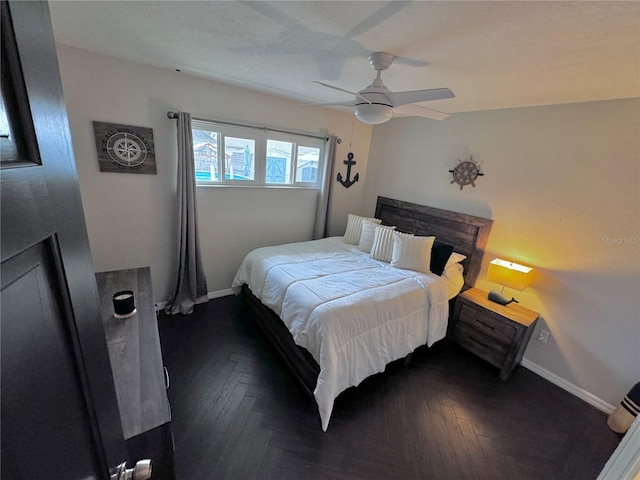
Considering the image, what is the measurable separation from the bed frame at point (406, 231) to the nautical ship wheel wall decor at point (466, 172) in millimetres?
362

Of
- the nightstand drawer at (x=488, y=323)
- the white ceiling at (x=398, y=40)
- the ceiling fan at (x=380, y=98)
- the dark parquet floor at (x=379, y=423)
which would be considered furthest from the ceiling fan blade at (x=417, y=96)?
the dark parquet floor at (x=379, y=423)

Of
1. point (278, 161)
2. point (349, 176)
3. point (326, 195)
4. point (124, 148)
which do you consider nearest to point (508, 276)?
point (326, 195)

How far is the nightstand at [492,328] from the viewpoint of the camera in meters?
2.23

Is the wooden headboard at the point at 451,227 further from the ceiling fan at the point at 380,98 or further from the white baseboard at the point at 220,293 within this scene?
the white baseboard at the point at 220,293

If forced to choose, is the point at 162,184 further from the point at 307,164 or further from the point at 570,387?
the point at 570,387

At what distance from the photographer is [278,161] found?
325 centimetres

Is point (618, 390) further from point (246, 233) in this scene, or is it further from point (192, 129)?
point (192, 129)

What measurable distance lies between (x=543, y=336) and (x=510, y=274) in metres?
0.72

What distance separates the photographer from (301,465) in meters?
1.51

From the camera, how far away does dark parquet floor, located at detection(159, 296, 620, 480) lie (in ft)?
5.03

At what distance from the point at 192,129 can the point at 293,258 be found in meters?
1.67

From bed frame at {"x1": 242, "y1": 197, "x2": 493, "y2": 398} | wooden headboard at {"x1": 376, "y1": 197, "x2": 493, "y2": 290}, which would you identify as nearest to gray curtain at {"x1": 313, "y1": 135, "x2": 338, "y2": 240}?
bed frame at {"x1": 242, "y1": 197, "x2": 493, "y2": 398}

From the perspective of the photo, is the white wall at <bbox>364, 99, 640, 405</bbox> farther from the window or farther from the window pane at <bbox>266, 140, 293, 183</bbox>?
the window pane at <bbox>266, 140, 293, 183</bbox>

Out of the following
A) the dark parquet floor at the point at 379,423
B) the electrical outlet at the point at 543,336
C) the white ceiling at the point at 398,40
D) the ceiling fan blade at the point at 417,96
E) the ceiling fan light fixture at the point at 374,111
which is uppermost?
the white ceiling at the point at 398,40
